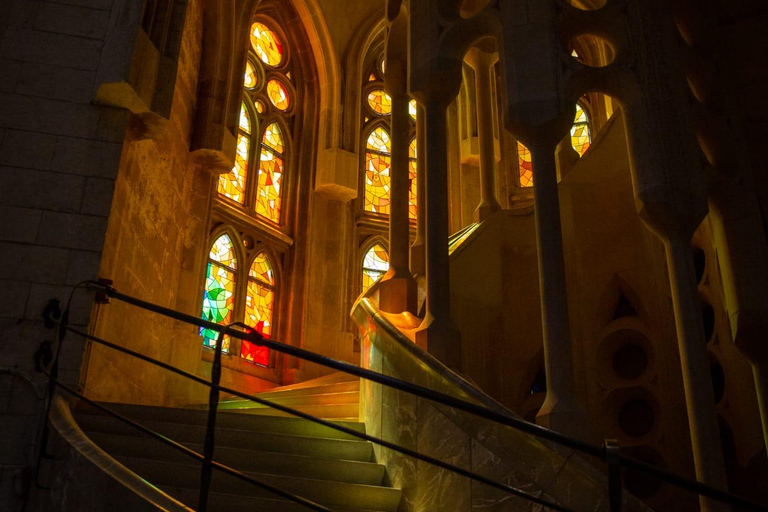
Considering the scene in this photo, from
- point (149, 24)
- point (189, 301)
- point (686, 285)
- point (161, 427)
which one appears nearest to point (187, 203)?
point (189, 301)

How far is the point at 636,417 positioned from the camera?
6.42 metres

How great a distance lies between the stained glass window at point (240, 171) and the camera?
9.73 meters

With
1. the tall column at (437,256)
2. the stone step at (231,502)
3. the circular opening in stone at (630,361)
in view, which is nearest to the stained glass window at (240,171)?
the tall column at (437,256)

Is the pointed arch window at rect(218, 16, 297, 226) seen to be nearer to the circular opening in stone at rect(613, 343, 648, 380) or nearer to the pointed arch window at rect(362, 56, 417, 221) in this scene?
the pointed arch window at rect(362, 56, 417, 221)

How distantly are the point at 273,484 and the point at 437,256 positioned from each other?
2.08m

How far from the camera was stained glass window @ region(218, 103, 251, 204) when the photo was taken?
9727mm

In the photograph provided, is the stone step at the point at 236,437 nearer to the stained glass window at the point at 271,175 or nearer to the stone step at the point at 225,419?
the stone step at the point at 225,419

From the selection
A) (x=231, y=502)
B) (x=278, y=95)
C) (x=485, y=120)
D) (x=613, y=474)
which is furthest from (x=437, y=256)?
(x=278, y=95)

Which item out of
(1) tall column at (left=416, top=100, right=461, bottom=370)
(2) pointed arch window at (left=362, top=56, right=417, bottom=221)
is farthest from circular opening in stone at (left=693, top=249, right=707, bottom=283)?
(2) pointed arch window at (left=362, top=56, right=417, bottom=221)

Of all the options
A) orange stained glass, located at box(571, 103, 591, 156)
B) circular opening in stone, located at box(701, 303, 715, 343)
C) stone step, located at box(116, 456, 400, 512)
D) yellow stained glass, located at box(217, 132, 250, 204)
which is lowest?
stone step, located at box(116, 456, 400, 512)

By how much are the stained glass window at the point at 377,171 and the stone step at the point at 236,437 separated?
737cm

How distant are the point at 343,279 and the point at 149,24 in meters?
6.09

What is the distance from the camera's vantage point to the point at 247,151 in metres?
10.2

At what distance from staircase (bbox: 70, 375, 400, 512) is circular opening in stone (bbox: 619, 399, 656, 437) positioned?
284 centimetres
